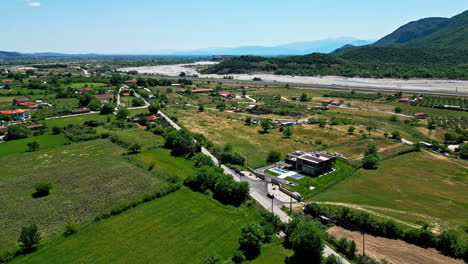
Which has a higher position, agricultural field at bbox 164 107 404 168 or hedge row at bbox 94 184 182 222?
agricultural field at bbox 164 107 404 168

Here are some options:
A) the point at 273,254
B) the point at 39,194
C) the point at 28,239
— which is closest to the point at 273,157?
the point at 273,254

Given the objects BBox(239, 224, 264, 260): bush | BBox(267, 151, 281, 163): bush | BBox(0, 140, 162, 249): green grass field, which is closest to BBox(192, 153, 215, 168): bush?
BBox(0, 140, 162, 249): green grass field

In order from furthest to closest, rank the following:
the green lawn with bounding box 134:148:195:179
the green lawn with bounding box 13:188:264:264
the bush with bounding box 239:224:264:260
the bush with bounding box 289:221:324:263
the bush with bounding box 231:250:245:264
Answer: the green lawn with bounding box 134:148:195:179 → the bush with bounding box 239:224:264:260 → the green lawn with bounding box 13:188:264:264 → the bush with bounding box 231:250:245:264 → the bush with bounding box 289:221:324:263

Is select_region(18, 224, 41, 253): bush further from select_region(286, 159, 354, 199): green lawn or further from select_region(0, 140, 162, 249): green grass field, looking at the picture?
select_region(286, 159, 354, 199): green lawn

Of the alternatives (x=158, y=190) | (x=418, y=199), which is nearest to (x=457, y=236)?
(x=418, y=199)

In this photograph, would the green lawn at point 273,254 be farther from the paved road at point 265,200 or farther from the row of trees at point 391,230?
the row of trees at point 391,230

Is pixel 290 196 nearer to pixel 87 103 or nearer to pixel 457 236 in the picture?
pixel 457 236
